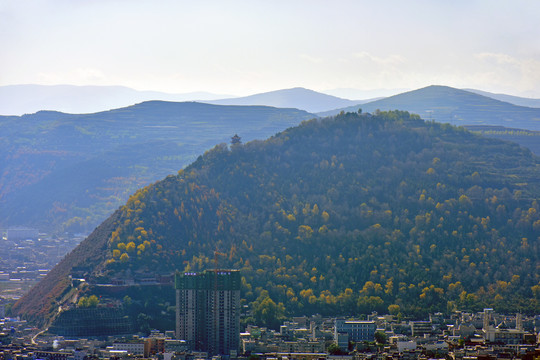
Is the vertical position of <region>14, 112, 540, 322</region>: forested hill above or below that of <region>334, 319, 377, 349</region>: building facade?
above

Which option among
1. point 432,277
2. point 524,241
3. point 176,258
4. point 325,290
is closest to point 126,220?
point 176,258

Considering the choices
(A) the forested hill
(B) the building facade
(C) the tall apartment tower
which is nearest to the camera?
(C) the tall apartment tower

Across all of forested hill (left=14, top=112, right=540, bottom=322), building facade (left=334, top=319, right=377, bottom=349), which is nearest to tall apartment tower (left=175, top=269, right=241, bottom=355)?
building facade (left=334, top=319, right=377, bottom=349)

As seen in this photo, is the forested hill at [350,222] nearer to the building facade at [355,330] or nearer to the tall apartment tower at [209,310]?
the tall apartment tower at [209,310]

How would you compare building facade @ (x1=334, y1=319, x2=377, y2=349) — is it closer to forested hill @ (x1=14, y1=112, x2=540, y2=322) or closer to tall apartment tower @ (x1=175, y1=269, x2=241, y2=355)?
tall apartment tower @ (x1=175, y1=269, x2=241, y2=355)

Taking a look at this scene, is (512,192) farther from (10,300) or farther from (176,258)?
(10,300)

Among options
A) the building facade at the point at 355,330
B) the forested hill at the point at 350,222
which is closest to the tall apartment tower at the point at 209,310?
the building facade at the point at 355,330

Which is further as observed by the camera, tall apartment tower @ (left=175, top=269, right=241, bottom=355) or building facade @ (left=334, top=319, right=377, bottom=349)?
building facade @ (left=334, top=319, right=377, bottom=349)
